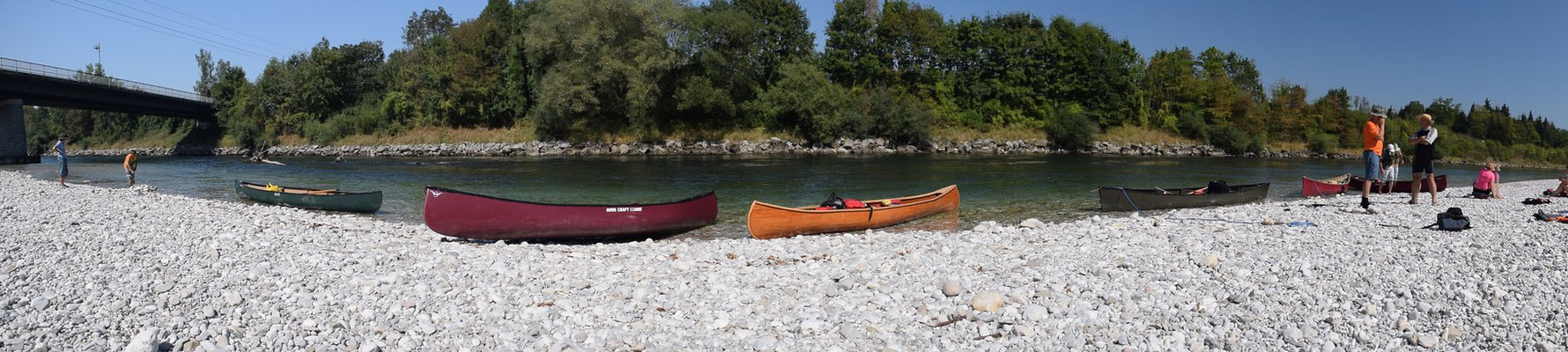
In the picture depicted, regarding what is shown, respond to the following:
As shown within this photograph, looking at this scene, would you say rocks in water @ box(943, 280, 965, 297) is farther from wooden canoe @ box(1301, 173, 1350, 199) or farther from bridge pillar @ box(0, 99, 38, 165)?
bridge pillar @ box(0, 99, 38, 165)

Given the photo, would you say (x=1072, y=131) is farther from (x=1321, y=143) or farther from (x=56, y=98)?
(x=56, y=98)

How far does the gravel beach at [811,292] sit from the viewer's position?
6035 mm

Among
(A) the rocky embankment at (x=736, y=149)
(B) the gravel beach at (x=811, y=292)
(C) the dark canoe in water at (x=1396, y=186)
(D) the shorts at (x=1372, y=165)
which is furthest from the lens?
(A) the rocky embankment at (x=736, y=149)

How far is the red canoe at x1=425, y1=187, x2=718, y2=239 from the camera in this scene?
12.1 metres

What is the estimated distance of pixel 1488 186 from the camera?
17297 mm

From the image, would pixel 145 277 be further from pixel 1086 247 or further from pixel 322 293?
pixel 1086 247

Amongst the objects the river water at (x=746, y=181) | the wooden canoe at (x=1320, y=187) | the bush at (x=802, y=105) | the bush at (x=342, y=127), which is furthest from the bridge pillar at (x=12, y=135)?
the wooden canoe at (x=1320, y=187)

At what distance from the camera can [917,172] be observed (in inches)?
1347

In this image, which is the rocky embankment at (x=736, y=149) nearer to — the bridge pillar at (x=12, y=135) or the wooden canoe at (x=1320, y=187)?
the bridge pillar at (x=12, y=135)

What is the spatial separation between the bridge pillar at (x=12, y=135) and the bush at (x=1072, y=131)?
245 feet

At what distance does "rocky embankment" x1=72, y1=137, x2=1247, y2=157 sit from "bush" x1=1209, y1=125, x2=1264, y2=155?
1.25 meters

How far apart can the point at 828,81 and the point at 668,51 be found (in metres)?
13.8

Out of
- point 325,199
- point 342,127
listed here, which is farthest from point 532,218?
point 342,127

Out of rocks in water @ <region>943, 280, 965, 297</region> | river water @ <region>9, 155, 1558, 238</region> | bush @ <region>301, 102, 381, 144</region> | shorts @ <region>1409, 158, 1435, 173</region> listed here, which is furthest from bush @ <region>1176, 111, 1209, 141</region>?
bush @ <region>301, 102, 381, 144</region>
